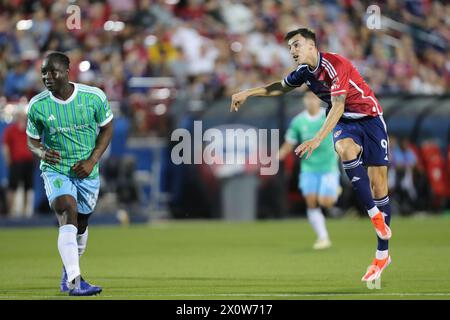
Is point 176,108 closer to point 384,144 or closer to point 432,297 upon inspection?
point 384,144

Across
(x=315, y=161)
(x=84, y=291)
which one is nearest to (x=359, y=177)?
A: (x=84, y=291)

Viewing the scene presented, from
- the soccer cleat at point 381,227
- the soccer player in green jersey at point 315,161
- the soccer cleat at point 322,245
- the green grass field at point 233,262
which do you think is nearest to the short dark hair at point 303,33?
the soccer cleat at point 381,227

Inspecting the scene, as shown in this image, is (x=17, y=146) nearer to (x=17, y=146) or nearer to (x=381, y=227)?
(x=17, y=146)

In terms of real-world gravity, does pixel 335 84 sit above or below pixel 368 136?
above

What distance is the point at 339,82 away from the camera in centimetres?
1173

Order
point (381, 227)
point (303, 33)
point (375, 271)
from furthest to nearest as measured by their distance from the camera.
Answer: point (303, 33) → point (381, 227) → point (375, 271)

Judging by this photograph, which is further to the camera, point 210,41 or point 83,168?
point 210,41

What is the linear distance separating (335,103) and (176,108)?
16306 millimetres

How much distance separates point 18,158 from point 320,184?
930 cm

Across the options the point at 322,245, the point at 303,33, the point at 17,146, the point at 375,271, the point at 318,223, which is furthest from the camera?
the point at 17,146

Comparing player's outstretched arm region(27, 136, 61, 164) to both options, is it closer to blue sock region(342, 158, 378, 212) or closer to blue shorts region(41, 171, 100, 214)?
blue shorts region(41, 171, 100, 214)

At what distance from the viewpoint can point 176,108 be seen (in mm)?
27766

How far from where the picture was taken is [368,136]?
1238cm

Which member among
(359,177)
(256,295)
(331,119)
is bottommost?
(256,295)
